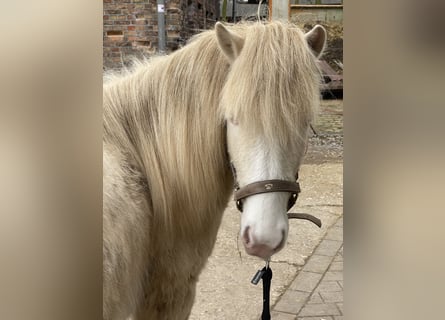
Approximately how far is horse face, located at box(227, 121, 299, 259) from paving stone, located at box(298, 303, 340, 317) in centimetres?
71

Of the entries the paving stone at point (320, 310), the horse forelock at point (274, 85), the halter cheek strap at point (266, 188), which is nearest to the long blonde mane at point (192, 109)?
the horse forelock at point (274, 85)

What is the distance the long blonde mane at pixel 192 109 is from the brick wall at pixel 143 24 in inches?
3.0

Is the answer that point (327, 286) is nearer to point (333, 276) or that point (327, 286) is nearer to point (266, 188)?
point (333, 276)

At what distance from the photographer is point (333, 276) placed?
62.4 inches

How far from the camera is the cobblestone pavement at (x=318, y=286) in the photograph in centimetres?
147

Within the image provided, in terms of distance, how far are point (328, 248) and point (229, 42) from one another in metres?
1.19

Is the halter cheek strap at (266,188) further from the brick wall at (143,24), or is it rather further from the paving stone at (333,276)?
the paving stone at (333,276)

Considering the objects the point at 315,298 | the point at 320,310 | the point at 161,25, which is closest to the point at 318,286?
the point at 315,298
